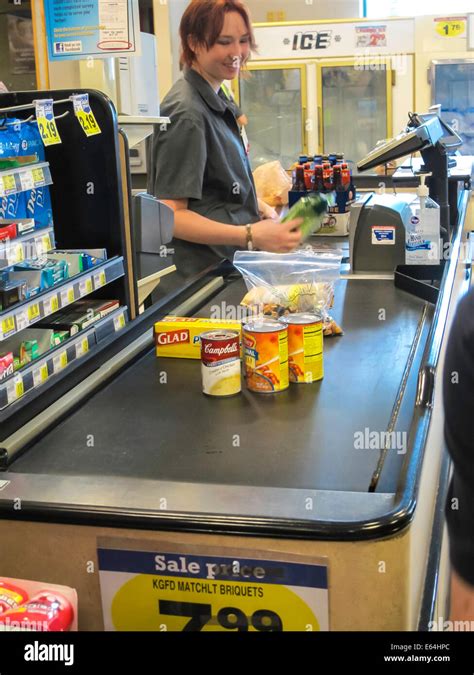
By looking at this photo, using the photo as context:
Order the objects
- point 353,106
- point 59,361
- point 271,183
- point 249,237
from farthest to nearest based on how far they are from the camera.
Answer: point 353,106, point 271,183, point 249,237, point 59,361

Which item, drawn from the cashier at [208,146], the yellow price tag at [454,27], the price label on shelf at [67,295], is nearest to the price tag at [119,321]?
the price label on shelf at [67,295]

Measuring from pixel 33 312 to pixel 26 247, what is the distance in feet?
0.67

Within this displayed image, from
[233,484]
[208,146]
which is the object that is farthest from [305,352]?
[208,146]

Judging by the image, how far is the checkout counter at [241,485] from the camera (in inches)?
40.3

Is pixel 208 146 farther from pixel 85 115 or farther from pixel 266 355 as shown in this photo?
pixel 266 355

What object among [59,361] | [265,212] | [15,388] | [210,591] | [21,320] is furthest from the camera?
[265,212]

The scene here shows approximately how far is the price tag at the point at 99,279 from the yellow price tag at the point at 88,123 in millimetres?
389

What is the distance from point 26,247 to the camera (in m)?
2.00

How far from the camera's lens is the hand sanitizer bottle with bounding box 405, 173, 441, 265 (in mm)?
2404

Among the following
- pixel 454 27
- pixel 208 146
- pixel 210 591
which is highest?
pixel 454 27

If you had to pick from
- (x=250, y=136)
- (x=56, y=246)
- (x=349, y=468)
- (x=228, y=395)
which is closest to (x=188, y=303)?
(x=56, y=246)

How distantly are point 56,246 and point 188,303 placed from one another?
1.50 ft

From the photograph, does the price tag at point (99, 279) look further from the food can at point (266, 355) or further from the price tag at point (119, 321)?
the food can at point (266, 355)
